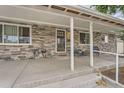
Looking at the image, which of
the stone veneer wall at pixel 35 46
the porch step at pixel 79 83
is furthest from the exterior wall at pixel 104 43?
the porch step at pixel 79 83

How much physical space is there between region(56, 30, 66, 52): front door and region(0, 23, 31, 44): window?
2.34 m

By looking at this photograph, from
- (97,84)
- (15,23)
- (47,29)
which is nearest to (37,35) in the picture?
(47,29)

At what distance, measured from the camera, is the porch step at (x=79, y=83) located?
4332 millimetres

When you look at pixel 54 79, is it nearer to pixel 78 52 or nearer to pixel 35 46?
pixel 35 46

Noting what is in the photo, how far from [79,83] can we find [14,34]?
525cm

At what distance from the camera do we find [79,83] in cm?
461

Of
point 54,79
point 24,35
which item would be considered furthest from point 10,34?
point 54,79

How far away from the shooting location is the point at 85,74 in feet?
18.3

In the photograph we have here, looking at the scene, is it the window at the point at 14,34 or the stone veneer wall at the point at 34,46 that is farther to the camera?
the stone veneer wall at the point at 34,46

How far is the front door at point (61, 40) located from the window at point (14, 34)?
2.34m

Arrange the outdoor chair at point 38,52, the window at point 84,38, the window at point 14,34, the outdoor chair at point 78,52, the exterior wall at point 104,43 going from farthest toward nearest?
the exterior wall at point 104,43 → the window at point 84,38 → the outdoor chair at point 78,52 → the outdoor chair at point 38,52 → the window at point 14,34

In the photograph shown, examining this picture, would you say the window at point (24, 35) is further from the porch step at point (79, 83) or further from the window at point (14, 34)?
the porch step at point (79, 83)
